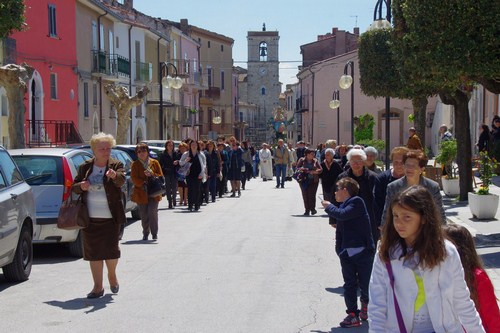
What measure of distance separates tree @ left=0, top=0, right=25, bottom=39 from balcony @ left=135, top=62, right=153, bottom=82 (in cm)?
3016

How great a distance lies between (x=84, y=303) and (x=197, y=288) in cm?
140

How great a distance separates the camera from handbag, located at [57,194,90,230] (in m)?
8.66

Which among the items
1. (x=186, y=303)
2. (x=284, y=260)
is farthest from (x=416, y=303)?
(x=284, y=260)

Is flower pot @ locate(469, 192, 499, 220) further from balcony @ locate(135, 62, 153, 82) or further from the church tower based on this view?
the church tower

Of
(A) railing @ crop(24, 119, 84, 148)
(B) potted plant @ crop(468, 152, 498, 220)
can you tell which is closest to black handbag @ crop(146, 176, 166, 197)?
(B) potted plant @ crop(468, 152, 498, 220)

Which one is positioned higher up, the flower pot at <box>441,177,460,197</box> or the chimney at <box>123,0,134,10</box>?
the chimney at <box>123,0,134,10</box>

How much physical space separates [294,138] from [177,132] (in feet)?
95.8

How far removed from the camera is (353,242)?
7719 millimetres

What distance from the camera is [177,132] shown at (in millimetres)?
60750

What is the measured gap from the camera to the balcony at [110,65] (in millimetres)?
37188

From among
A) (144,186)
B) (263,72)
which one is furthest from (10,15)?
(263,72)

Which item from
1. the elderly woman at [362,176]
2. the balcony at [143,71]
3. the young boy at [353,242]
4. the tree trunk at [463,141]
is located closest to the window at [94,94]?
the balcony at [143,71]

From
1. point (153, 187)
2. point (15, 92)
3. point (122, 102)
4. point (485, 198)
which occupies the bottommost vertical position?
point (485, 198)

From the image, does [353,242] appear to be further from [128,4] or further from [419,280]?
[128,4]
